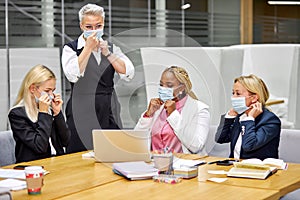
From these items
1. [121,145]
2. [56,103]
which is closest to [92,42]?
[56,103]

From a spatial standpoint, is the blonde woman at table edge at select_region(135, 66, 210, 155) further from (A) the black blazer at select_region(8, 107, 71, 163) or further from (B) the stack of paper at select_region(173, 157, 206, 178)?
(A) the black blazer at select_region(8, 107, 71, 163)

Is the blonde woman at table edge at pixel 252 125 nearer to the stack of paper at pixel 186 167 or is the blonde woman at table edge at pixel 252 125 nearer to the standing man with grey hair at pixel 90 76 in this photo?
the stack of paper at pixel 186 167

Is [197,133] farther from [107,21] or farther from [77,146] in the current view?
[107,21]

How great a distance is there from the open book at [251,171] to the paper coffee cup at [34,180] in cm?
88

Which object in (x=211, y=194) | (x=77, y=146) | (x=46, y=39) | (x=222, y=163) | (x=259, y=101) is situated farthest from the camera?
(x=46, y=39)

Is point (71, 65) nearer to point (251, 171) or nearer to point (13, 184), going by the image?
point (13, 184)

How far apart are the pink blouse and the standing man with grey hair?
1.66 ft

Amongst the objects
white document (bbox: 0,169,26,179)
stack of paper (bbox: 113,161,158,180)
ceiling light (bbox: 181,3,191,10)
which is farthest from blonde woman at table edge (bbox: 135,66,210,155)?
ceiling light (bbox: 181,3,191,10)

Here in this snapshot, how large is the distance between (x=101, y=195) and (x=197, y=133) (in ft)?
3.88

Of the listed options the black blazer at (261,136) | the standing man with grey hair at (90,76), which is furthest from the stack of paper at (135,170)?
the standing man with grey hair at (90,76)

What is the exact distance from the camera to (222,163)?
3.28 metres

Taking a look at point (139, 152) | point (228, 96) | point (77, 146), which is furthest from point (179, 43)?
point (139, 152)

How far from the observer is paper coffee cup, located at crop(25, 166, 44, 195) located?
264cm

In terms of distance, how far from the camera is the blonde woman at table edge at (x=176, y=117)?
361 centimetres
